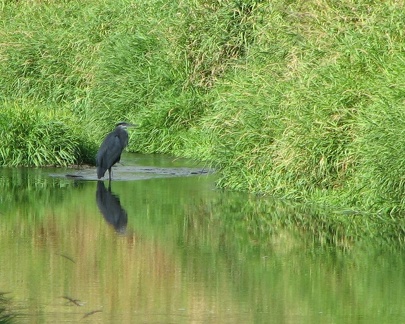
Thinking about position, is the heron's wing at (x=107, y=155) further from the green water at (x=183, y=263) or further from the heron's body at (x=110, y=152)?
the green water at (x=183, y=263)

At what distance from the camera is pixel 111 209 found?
12531 mm

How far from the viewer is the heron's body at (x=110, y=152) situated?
1530 cm

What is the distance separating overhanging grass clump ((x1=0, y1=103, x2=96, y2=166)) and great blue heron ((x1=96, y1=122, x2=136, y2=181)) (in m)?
→ 0.85

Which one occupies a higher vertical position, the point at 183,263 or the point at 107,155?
the point at 107,155

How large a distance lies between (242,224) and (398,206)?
5.03ft

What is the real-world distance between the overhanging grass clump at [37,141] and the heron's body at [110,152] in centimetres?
85

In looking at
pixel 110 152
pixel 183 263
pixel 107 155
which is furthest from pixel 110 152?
pixel 183 263

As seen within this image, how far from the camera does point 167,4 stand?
20.5 meters

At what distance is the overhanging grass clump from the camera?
16.6m

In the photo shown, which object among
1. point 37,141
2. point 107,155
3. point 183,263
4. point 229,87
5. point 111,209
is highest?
point 229,87

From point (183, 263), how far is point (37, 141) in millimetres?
7643

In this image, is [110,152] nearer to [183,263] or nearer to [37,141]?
[37,141]

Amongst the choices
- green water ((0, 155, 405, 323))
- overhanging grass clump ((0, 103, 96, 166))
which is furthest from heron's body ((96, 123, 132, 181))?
green water ((0, 155, 405, 323))

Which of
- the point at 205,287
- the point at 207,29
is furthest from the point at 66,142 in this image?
the point at 205,287
